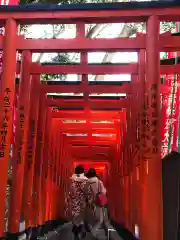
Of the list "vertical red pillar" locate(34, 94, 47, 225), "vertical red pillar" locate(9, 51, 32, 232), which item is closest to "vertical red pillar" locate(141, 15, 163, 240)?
"vertical red pillar" locate(9, 51, 32, 232)

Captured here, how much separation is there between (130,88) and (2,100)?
4.43 metres

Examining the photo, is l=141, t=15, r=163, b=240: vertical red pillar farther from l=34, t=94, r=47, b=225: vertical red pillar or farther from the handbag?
l=34, t=94, r=47, b=225: vertical red pillar

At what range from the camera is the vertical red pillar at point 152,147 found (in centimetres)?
537

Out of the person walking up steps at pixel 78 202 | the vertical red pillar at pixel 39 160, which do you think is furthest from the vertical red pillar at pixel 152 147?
the vertical red pillar at pixel 39 160

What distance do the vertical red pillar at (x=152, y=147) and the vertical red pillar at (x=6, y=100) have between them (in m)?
2.05

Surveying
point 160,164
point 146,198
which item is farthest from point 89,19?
point 146,198

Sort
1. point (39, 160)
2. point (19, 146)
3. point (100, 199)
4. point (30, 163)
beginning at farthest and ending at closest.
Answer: point (39, 160), point (100, 199), point (30, 163), point (19, 146)

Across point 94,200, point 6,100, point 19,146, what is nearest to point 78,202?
point 94,200

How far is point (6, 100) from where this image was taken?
19.3 feet

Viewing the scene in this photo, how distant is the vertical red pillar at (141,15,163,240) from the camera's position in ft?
17.6

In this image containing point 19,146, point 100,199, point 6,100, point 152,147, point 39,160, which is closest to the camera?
point 152,147

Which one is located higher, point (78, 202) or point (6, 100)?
point (6, 100)

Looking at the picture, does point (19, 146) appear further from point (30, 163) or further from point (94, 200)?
point (94, 200)

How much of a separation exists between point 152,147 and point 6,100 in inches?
89.6
